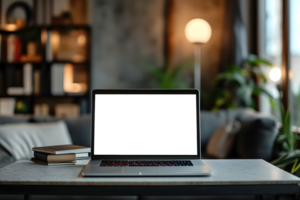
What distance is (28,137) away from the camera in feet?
6.82

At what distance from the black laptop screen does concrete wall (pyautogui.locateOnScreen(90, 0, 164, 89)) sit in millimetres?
2937

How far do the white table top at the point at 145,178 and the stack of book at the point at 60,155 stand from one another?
5 cm

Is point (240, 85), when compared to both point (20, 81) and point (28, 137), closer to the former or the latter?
point (28, 137)

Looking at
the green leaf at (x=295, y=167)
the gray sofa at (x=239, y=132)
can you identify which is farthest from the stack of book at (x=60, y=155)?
the green leaf at (x=295, y=167)

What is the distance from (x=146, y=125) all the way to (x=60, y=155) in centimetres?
36

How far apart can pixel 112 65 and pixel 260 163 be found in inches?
124

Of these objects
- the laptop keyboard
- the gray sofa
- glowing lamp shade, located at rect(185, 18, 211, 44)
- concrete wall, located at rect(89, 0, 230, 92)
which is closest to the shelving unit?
concrete wall, located at rect(89, 0, 230, 92)

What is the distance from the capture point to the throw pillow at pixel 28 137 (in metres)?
1.98

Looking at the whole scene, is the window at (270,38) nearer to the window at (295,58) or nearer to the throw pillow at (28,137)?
the window at (295,58)

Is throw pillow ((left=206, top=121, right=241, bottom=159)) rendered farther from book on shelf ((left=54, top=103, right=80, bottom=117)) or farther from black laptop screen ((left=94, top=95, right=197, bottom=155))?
book on shelf ((left=54, top=103, right=80, bottom=117))

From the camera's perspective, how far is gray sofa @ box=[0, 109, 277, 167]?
2098mm

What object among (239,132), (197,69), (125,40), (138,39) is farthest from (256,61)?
(125,40)

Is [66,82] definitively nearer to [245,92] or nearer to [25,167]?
[245,92]

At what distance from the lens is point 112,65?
165 inches
